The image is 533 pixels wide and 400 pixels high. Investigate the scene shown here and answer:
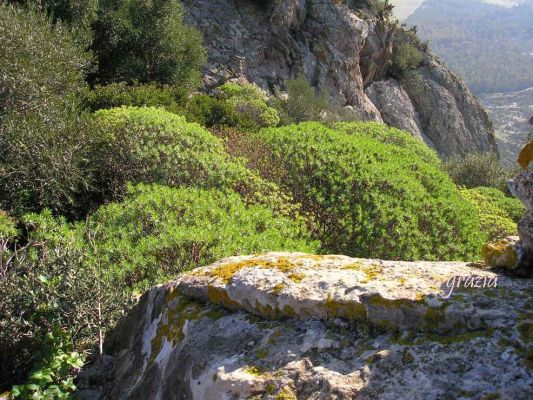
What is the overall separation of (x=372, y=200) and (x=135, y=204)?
158 inches

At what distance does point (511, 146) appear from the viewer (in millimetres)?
150000

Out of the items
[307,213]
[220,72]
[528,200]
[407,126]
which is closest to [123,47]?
[220,72]

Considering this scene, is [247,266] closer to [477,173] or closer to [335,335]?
[335,335]

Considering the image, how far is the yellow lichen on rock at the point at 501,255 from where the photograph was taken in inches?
124

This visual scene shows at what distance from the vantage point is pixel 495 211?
14852mm

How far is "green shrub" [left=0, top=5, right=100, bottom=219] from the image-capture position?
872 cm

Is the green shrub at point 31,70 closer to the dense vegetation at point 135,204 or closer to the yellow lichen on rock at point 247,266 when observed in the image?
the dense vegetation at point 135,204

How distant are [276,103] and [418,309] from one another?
22.3m

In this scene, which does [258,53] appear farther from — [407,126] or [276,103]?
[407,126]

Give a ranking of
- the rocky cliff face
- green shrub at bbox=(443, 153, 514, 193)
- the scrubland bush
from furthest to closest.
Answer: the rocky cliff face, green shrub at bbox=(443, 153, 514, 193), the scrubland bush

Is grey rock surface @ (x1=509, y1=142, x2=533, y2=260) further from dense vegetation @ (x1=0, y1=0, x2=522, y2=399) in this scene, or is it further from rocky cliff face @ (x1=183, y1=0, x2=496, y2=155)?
rocky cliff face @ (x1=183, y1=0, x2=496, y2=155)

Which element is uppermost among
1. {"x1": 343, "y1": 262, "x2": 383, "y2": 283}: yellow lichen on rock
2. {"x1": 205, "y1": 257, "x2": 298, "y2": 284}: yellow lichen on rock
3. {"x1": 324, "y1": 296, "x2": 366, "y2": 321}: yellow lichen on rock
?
{"x1": 343, "y1": 262, "x2": 383, "y2": 283}: yellow lichen on rock

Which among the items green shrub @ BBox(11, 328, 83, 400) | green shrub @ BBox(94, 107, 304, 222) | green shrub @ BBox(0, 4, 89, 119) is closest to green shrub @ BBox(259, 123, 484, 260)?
green shrub @ BBox(94, 107, 304, 222)

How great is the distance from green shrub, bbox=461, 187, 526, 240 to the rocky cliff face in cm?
1520
